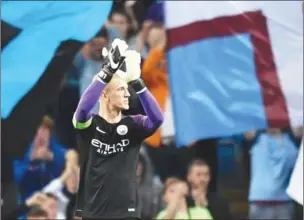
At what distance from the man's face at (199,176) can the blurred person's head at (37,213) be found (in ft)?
4.26

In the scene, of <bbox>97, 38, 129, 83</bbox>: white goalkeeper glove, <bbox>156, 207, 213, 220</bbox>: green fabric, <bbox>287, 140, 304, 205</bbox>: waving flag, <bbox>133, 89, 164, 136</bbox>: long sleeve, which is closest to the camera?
<bbox>97, 38, 129, 83</bbox>: white goalkeeper glove

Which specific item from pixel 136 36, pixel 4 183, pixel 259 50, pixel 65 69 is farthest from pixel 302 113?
pixel 4 183

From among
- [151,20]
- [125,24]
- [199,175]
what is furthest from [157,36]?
[199,175]

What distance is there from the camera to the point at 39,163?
7395mm

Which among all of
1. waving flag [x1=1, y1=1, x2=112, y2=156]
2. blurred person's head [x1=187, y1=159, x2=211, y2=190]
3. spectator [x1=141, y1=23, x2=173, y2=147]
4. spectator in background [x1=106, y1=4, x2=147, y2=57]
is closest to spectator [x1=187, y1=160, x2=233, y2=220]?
blurred person's head [x1=187, y1=159, x2=211, y2=190]

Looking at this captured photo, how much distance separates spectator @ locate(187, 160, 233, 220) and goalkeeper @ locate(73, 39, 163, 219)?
2.74m

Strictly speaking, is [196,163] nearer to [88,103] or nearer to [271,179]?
[271,179]

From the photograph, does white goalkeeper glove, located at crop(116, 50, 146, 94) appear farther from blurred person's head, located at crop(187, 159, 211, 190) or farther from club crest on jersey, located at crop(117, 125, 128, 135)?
blurred person's head, located at crop(187, 159, 211, 190)

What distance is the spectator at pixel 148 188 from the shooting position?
720 centimetres

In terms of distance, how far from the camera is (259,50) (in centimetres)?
738

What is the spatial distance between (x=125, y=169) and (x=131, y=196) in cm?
15

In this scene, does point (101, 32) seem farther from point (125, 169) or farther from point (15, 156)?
point (125, 169)

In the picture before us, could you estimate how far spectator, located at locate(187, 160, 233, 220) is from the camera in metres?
7.16

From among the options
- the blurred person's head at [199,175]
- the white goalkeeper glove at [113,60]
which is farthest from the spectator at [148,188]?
the white goalkeeper glove at [113,60]
